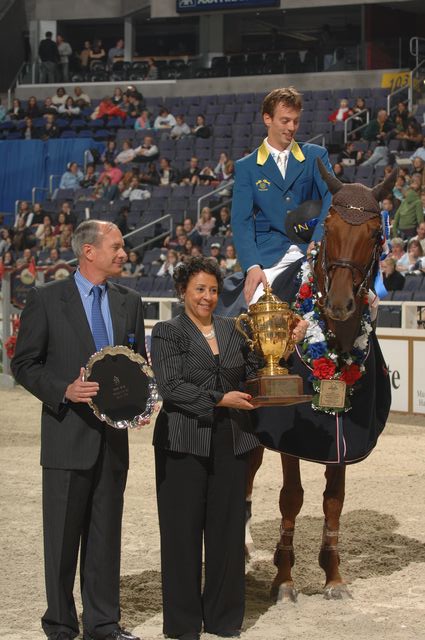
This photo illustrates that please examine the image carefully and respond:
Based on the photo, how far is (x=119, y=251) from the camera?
4859 mm

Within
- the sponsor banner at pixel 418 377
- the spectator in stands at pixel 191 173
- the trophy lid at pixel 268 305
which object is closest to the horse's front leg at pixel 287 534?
the trophy lid at pixel 268 305

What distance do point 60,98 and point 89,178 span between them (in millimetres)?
4549

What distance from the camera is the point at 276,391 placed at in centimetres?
477

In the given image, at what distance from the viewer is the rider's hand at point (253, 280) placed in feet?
18.8

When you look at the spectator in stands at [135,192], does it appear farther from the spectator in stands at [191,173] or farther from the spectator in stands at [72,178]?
the spectator in stands at [72,178]

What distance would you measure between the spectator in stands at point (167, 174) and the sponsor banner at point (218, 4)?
21.8ft

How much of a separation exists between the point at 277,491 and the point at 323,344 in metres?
3.40

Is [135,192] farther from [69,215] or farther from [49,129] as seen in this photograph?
[49,129]

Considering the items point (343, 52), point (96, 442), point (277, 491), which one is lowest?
point (277, 491)

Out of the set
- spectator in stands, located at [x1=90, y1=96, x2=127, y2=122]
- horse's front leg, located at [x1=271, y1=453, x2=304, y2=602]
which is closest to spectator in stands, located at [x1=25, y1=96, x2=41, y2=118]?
spectator in stands, located at [x1=90, y1=96, x2=127, y2=122]

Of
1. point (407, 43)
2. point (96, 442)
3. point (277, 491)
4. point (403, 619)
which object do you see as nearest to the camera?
point (96, 442)

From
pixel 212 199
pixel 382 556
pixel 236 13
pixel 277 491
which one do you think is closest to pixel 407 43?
pixel 236 13

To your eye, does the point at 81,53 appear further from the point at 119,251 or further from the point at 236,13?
the point at 119,251

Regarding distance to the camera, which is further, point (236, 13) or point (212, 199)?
point (236, 13)
